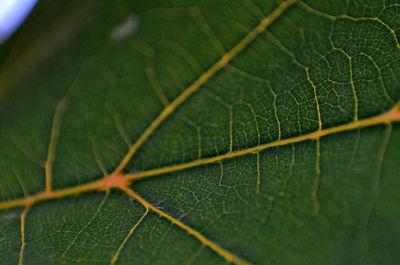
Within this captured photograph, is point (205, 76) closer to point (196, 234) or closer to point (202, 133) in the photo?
point (202, 133)

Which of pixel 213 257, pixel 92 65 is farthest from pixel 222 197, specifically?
pixel 92 65

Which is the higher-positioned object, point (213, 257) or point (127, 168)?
point (127, 168)

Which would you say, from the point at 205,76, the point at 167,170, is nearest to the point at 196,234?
the point at 167,170

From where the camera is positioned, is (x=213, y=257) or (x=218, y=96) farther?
(x=218, y=96)

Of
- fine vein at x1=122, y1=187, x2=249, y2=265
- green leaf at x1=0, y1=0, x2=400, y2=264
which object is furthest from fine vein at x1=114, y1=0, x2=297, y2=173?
fine vein at x1=122, y1=187, x2=249, y2=265

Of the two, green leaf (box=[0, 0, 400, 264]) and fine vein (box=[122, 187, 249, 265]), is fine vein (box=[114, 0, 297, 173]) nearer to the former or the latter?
green leaf (box=[0, 0, 400, 264])

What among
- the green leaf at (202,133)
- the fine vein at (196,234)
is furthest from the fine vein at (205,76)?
the fine vein at (196,234)

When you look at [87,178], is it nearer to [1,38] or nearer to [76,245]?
[76,245]

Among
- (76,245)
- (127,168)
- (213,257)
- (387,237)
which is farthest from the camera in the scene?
(127,168)
